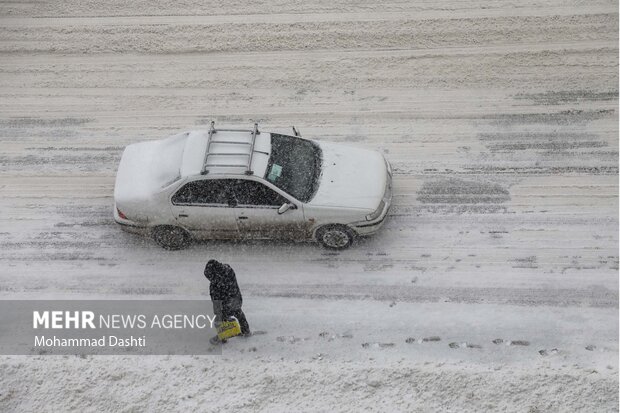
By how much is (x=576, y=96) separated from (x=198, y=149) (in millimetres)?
7473

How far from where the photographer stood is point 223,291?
8.91 metres

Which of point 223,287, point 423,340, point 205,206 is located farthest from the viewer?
point 205,206

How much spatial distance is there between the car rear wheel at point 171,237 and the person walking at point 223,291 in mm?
1767

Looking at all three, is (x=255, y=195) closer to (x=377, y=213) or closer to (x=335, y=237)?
(x=335, y=237)

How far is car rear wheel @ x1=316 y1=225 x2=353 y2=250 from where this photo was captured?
10.3 meters

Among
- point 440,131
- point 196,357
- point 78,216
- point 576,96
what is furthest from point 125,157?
point 576,96

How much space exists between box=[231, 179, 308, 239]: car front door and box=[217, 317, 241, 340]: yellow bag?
173 cm

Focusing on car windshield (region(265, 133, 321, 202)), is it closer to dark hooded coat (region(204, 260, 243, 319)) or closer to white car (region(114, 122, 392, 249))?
white car (region(114, 122, 392, 249))

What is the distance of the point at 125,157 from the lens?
440 inches

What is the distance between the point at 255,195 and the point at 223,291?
176cm

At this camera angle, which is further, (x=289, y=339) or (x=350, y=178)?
(x=350, y=178)

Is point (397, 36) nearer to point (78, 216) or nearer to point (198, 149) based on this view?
point (198, 149)

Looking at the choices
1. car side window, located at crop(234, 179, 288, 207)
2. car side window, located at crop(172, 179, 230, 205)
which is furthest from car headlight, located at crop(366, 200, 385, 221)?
car side window, located at crop(172, 179, 230, 205)

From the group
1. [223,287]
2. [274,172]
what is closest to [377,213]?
[274,172]
